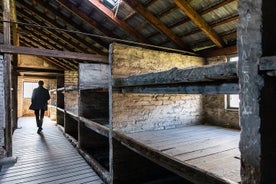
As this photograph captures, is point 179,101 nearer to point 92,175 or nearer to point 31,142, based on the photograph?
point 92,175

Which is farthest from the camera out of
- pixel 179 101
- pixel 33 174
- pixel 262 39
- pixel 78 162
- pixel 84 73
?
pixel 84 73

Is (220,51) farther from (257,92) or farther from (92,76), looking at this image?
(257,92)

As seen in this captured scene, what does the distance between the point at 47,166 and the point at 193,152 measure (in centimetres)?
283

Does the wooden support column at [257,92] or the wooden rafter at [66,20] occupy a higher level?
the wooden rafter at [66,20]

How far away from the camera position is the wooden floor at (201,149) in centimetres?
165

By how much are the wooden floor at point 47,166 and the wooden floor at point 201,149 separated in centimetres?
126

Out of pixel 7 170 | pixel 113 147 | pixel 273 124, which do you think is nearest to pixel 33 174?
pixel 7 170

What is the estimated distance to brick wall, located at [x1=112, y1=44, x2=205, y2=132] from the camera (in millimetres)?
2900

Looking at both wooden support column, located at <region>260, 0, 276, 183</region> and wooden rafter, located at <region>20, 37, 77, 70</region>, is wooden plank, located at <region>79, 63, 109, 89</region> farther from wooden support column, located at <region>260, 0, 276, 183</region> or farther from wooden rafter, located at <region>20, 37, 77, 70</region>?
wooden rafter, located at <region>20, 37, 77, 70</region>

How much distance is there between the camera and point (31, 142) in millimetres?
5391

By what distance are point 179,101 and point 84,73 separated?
2.24m

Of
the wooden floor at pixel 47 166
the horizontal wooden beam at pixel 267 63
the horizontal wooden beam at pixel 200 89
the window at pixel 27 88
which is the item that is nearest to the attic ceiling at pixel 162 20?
the horizontal wooden beam at pixel 200 89

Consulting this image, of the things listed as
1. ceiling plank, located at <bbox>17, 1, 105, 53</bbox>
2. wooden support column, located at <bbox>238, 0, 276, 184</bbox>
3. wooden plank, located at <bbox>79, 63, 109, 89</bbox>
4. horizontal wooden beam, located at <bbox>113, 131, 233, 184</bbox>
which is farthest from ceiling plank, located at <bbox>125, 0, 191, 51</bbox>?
wooden support column, located at <bbox>238, 0, 276, 184</bbox>

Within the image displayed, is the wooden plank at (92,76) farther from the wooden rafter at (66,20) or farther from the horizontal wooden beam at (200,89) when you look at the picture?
the horizontal wooden beam at (200,89)
